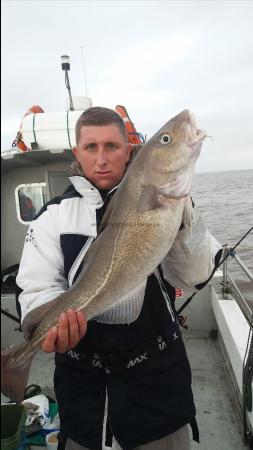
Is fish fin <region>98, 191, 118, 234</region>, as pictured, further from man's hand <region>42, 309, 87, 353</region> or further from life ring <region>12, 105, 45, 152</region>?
life ring <region>12, 105, 45, 152</region>

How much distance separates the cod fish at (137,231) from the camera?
1797 millimetres

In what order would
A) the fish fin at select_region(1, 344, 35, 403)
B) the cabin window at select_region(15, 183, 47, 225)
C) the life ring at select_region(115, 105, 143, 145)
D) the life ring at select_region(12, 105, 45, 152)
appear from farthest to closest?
the cabin window at select_region(15, 183, 47, 225) → the life ring at select_region(12, 105, 45, 152) → the life ring at select_region(115, 105, 143, 145) → the fish fin at select_region(1, 344, 35, 403)

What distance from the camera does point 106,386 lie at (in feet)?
6.82

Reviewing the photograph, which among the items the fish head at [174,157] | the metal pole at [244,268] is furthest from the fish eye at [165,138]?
the metal pole at [244,268]

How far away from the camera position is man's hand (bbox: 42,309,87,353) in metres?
1.78

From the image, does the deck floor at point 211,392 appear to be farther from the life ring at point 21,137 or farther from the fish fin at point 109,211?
the life ring at point 21,137

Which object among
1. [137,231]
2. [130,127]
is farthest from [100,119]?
[130,127]

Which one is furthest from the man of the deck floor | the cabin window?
the cabin window

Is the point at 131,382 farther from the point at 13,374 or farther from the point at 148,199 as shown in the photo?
the point at 148,199

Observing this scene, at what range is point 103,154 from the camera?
2.13 meters

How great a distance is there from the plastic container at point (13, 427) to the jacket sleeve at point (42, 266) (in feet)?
4.63

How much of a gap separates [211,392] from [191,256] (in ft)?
10.9

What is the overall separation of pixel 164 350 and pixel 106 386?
0.38 meters

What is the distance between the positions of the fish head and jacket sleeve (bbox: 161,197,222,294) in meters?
0.11
